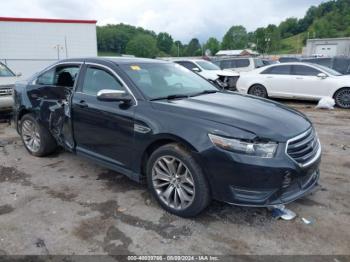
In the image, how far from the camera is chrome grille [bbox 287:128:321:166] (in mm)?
3207

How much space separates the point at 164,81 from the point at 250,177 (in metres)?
1.90

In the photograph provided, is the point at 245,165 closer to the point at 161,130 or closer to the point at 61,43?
the point at 161,130

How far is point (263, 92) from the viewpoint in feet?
39.8

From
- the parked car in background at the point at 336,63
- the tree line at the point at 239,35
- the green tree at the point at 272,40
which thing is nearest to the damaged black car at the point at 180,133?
the parked car in background at the point at 336,63

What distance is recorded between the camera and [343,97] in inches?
414

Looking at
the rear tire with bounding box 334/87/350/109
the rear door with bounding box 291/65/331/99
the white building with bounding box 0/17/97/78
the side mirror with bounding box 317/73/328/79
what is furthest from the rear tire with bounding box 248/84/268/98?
the white building with bounding box 0/17/97/78

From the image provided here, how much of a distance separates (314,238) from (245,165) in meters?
1.02

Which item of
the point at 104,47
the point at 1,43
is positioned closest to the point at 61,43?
the point at 1,43

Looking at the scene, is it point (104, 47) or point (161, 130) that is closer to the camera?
point (161, 130)

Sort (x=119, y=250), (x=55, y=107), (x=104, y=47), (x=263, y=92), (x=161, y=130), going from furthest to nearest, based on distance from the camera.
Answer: (x=104, y=47), (x=263, y=92), (x=55, y=107), (x=161, y=130), (x=119, y=250)

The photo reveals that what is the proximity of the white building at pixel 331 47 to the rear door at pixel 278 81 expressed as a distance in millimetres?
33420

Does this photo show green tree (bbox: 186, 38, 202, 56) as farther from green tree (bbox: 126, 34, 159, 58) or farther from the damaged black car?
the damaged black car

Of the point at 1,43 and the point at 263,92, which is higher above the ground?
the point at 1,43

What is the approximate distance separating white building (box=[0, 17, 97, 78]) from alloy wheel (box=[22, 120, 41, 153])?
1849 cm
